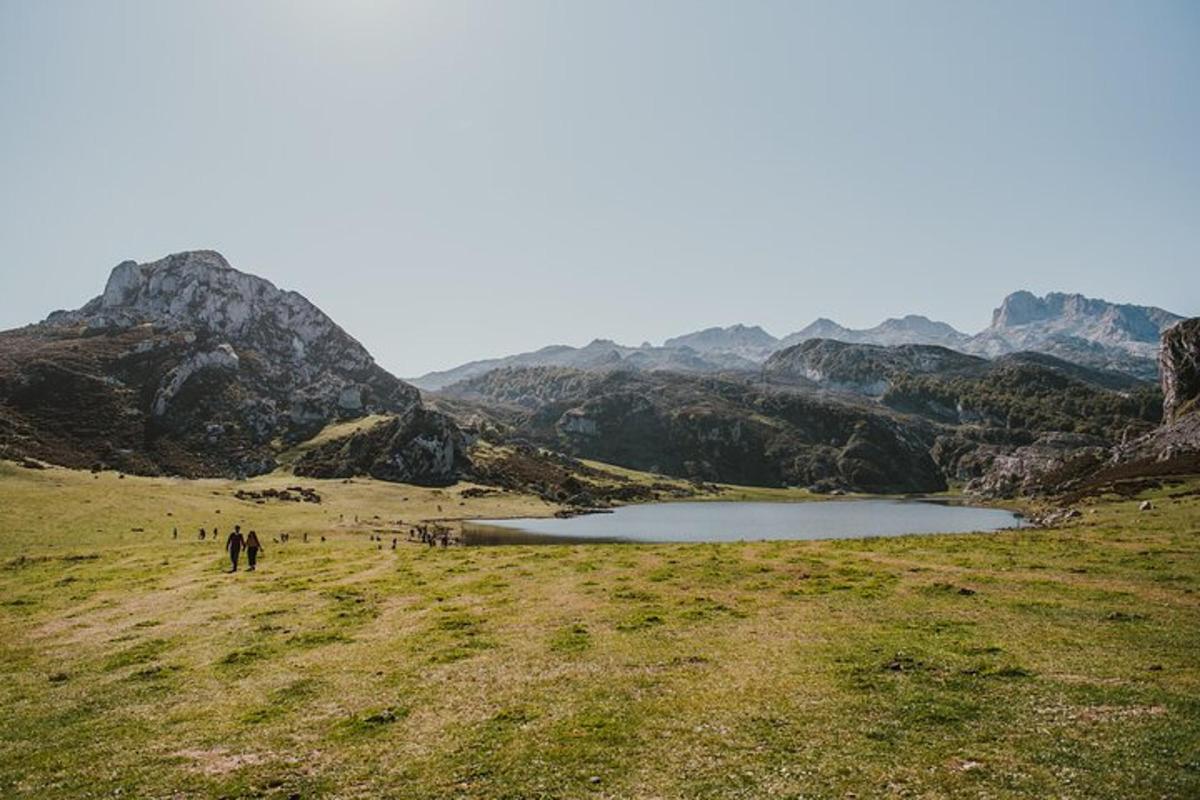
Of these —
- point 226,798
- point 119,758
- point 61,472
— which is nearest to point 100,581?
point 119,758

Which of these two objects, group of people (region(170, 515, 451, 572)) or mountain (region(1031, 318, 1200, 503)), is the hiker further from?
mountain (region(1031, 318, 1200, 503))

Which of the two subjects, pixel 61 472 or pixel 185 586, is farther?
pixel 61 472

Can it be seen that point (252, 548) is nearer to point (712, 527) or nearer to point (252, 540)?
point (252, 540)

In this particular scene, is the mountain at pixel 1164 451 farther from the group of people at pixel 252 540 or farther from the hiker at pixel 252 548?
the hiker at pixel 252 548

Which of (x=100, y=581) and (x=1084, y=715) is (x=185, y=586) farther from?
(x=1084, y=715)

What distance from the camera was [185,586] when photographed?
4381 cm

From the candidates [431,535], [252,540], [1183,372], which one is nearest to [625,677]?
[252,540]

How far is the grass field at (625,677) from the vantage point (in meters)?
16.6

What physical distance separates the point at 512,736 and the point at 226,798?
23.0ft

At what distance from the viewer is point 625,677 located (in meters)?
24.1

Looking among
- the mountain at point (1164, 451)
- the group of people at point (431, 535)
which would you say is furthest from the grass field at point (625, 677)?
the mountain at point (1164, 451)

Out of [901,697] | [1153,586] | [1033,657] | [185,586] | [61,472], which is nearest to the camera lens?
[901,697]

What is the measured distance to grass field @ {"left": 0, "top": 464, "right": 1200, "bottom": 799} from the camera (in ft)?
54.6

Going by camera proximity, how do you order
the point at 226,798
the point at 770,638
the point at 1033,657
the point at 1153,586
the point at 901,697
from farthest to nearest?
the point at 1153,586
the point at 770,638
the point at 1033,657
the point at 901,697
the point at 226,798
